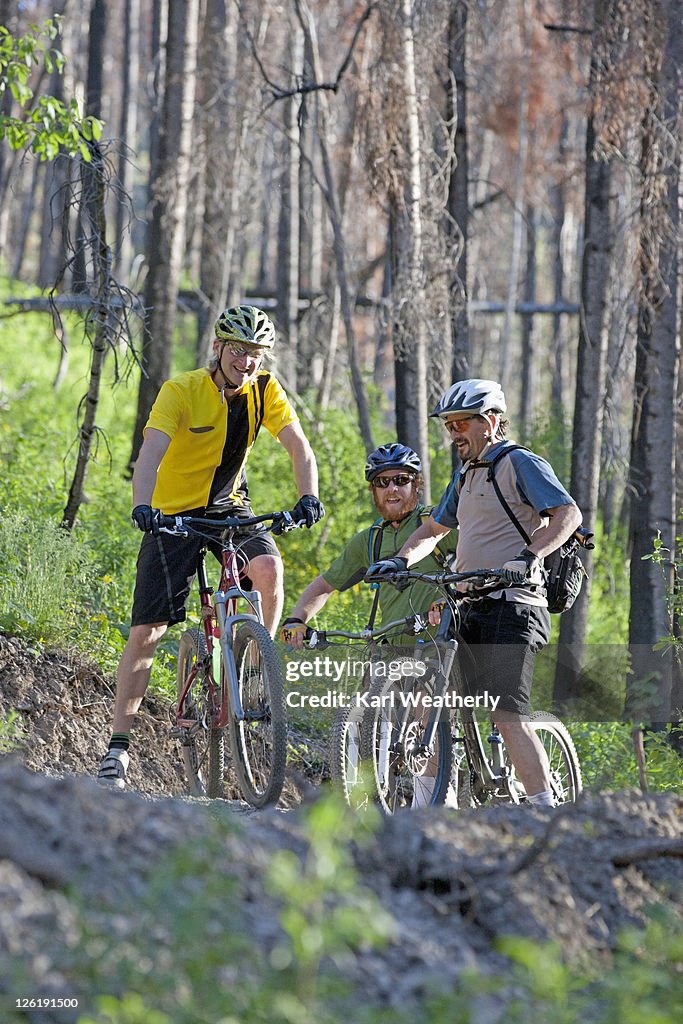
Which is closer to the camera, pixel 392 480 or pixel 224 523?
pixel 224 523

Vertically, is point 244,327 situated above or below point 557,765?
above

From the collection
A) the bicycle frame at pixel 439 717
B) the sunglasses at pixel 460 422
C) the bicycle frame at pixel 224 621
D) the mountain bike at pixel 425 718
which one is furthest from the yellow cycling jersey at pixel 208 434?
the bicycle frame at pixel 439 717

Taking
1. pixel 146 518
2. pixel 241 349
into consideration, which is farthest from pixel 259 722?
pixel 241 349

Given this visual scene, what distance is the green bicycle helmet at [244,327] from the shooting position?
19.7 feet

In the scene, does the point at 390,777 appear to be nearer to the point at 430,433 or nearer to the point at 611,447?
the point at 611,447

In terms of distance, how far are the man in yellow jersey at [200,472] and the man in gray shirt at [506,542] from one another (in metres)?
0.83

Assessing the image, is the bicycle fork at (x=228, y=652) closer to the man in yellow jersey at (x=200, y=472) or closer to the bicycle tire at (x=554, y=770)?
the man in yellow jersey at (x=200, y=472)

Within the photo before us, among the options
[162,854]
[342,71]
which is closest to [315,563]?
[342,71]

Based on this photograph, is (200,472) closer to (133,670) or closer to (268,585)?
(268,585)

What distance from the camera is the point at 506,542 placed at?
5707 millimetres

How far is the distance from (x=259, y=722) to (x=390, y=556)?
3.59 feet

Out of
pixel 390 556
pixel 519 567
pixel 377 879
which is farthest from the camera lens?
pixel 390 556

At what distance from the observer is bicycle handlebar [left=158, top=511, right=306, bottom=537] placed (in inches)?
229

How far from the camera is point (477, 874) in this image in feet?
12.5
